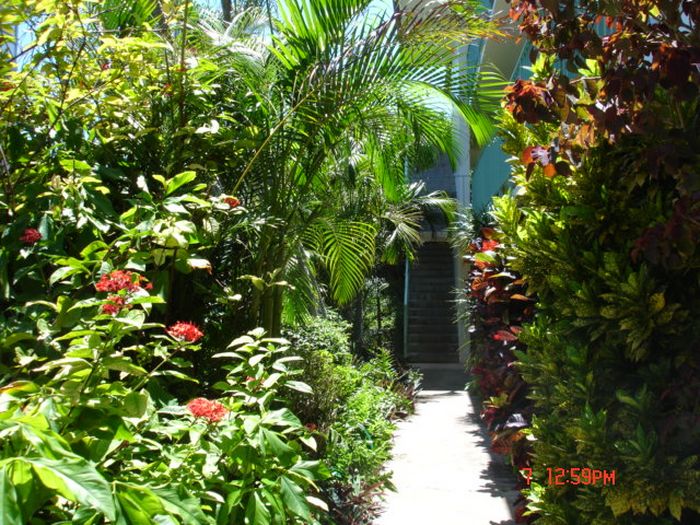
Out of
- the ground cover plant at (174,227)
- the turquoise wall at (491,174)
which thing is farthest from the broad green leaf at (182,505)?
the turquoise wall at (491,174)

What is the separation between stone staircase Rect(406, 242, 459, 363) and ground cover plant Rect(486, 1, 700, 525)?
11.2 m

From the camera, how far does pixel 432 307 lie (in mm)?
16438

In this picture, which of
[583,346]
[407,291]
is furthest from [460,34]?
[407,291]

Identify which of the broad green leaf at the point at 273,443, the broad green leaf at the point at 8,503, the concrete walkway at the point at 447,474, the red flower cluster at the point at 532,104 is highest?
the red flower cluster at the point at 532,104

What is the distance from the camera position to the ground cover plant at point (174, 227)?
181 centimetres

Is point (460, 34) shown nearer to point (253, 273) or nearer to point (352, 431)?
point (253, 273)

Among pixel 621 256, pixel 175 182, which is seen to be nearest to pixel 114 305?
pixel 175 182

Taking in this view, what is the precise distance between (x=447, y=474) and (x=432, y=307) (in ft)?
35.7

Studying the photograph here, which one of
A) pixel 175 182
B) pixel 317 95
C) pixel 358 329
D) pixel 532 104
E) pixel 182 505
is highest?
pixel 317 95

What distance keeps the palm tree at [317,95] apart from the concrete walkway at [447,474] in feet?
6.14
